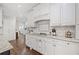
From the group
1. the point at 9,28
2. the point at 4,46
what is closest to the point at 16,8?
the point at 9,28

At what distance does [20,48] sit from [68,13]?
117 cm

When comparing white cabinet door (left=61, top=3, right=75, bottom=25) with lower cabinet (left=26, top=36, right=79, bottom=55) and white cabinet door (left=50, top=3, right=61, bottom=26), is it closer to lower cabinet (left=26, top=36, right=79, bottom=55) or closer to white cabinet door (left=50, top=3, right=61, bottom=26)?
white cabinet door (left=50, top=3, right=61, bottom=26)

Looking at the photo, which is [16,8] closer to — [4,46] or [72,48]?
[4,46]

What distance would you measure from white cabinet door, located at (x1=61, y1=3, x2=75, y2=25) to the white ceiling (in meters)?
0.62

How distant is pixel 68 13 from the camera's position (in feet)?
5.82

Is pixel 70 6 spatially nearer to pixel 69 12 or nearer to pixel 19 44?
pixel 69 12

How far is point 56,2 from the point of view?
1689mm

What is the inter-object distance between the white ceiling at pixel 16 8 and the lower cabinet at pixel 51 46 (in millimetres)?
517

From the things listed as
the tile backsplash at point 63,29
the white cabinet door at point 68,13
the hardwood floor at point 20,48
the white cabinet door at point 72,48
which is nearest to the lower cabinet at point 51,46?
the white cabinet door at point 72,48

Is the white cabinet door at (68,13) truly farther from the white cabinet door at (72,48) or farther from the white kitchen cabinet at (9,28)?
the white kitchen cabinet at (9,28)

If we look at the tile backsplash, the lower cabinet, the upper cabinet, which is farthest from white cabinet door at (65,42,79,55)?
the upper cabinet

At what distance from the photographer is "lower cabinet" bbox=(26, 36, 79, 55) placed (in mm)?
1653

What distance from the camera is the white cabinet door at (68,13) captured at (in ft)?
5.65

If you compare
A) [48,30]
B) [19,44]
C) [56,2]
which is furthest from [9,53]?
[56,2]
